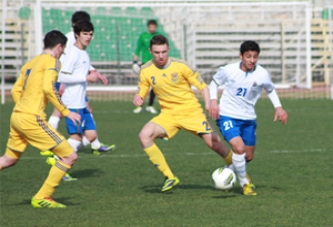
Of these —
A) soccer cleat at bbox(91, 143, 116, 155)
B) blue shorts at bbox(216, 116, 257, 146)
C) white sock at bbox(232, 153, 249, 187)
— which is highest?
blue shorts at bbox(216, 116, 257, 146)

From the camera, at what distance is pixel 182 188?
8047 millimetres

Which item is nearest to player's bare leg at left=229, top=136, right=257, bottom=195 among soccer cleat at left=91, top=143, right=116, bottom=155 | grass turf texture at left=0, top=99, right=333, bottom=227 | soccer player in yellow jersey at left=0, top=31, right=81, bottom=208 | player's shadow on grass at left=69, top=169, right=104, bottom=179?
grass turf texture at left=0, top=99, right=333, bottom=227

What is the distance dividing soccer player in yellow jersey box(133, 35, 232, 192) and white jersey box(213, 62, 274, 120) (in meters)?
0.24

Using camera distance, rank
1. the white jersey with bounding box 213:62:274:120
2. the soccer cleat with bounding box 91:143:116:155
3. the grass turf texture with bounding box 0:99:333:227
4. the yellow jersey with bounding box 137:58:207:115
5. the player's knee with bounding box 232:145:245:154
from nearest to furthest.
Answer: the grass turf texture with bounding box 0:99:333:227 < the player's knee with bounding box 232:145:245:154 < the white jersey with bounding box 213:62:274:120 < the yellow jersey with bounding box 137:58:207:115 < the soccer cleat with bounding box 91:143:116:155

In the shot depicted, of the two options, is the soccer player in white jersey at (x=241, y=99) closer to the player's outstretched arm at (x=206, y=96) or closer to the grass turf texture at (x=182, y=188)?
the player's outstretched arm at (x=206, y=96)

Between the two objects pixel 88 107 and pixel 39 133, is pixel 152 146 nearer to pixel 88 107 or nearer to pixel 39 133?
pixel 39 133

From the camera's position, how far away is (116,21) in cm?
2445

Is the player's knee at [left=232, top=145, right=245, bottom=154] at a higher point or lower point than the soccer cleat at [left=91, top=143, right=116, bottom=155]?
higher

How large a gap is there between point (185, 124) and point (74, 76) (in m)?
1.90

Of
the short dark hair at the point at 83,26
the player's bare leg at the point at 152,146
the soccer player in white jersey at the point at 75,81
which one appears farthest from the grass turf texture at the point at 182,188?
the short dark hair at the point at 83,26

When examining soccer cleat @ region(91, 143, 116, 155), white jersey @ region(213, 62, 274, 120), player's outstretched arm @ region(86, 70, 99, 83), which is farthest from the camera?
soccer cleat @ region(91, 143, 116, 155)

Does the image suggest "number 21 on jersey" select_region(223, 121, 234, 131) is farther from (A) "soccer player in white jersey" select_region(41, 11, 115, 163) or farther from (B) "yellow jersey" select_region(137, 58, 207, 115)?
(A) "soccer player in white jersey" select_region(41, 11, 115, 163)

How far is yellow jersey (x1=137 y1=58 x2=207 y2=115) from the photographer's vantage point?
8.10 metres

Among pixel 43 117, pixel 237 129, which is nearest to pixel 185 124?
pixel 237 129
